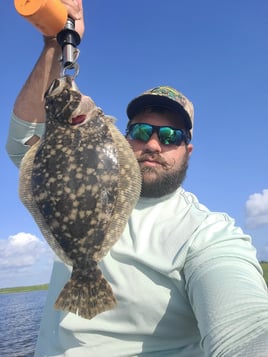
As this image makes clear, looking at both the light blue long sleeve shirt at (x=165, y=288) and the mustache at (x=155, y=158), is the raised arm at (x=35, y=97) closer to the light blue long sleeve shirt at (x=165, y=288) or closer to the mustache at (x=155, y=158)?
the mustache at (x=155, y=158)

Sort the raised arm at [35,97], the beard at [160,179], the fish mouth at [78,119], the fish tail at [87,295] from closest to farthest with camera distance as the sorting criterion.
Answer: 1. the fish tail at [87,295]
2. the fish mouth at [78,119]
3. the raised arm at [35,97]
4. the beard at [160,179]

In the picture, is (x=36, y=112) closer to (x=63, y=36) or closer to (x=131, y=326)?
(x=63, y=36)

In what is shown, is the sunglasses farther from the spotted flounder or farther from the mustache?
the spotted flounder

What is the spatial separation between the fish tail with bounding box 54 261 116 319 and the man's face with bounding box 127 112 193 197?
4.84 feet

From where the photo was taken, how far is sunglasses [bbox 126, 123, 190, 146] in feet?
14.7

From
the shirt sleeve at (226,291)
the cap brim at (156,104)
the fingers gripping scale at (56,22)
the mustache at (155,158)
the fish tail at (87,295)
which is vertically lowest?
the fish tail at (87,295)

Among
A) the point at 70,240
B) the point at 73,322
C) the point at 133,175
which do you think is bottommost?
the point at 73,322

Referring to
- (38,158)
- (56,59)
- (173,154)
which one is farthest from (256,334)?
(56,59)

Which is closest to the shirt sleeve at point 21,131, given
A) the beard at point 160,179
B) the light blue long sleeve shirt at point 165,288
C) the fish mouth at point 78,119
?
the fish mouth at point 78,119

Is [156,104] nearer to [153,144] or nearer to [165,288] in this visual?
[153,144]

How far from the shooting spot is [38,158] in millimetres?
3283

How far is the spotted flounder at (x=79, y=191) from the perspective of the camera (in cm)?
309

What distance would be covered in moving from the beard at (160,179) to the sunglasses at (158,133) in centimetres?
22

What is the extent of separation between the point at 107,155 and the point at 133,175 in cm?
29
